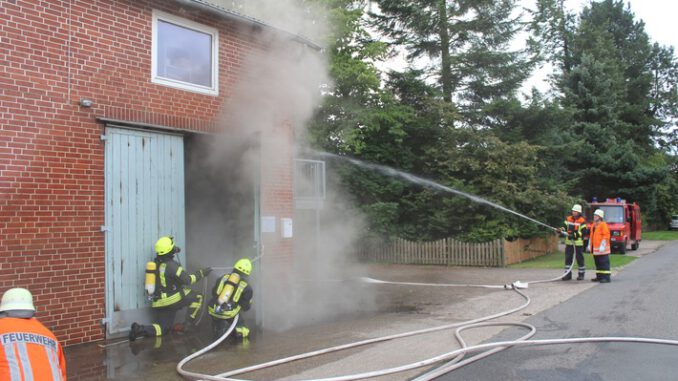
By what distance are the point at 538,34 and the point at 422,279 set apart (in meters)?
12.5

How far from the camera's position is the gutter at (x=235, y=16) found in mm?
7289

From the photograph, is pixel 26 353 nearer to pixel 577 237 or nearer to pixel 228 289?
pixel 228 289

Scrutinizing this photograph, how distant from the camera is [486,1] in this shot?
1964cm

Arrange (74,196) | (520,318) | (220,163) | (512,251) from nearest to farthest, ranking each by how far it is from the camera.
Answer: (74,196), (520,318), (220,163), (512,251)

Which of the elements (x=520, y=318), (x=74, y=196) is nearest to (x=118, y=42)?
(x=74, y=196)

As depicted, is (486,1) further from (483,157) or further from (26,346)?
(26,346)

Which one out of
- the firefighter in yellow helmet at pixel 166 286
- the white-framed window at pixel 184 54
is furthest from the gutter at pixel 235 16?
the firefighter in yellow helmet at pixel 166 286

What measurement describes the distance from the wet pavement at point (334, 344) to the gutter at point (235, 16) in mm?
4400

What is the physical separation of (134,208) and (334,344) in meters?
3.07

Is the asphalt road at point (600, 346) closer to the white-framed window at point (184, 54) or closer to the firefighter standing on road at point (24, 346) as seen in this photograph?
the firefighter standing on road at point (24, 346)

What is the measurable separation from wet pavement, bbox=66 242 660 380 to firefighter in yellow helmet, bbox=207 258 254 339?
0.20m

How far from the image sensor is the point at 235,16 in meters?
7.81

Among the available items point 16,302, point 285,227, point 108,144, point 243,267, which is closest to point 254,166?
point 285,227

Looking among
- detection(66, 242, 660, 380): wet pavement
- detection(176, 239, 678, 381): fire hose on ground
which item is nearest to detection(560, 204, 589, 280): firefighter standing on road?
detection(66, 242, 660, 380): wet pavement
